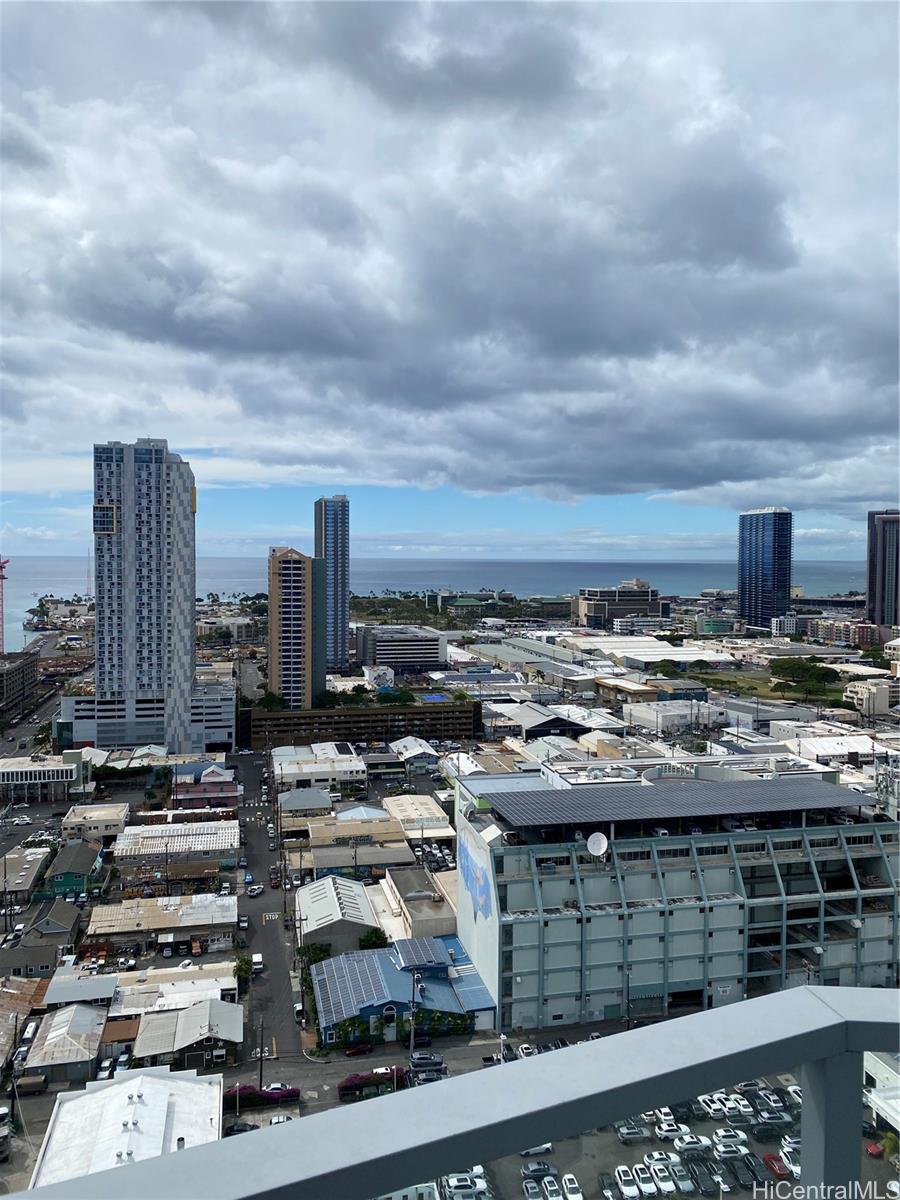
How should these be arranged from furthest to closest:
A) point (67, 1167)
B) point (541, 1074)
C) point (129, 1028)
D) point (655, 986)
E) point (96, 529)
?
point (96, 529) → point (655, 986) → point (129, 1028) → point (67, 1167) → point (541, 1074)

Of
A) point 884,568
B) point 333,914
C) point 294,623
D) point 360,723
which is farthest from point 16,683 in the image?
point 884,568

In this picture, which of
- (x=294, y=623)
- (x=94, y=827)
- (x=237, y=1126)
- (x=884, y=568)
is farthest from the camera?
(x=884, y=568)

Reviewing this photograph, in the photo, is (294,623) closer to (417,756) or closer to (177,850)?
(417,756)

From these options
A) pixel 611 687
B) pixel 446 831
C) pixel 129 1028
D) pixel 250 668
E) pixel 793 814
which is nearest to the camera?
pixel 129 1028

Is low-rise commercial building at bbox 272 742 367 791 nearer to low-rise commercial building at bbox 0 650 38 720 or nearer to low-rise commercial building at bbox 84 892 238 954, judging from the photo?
low-rise commercial building at bbox 84 892 238 954

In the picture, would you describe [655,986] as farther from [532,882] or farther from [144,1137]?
[144,1137]

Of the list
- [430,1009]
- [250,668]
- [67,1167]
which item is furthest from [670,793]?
[250,668]
